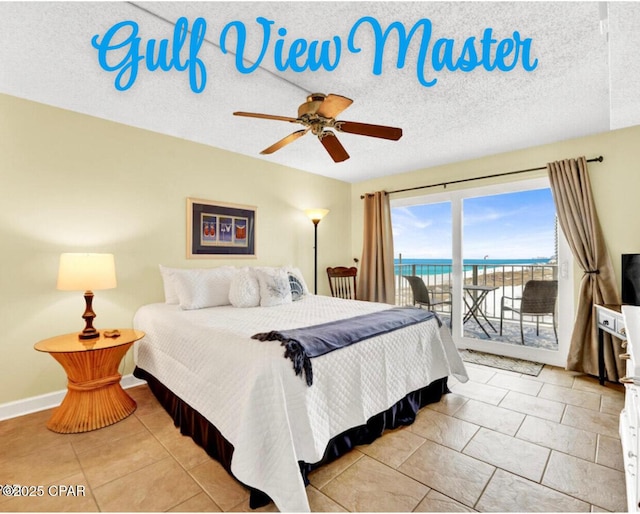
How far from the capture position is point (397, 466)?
71.0 inches

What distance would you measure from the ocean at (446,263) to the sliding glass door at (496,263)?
1cm

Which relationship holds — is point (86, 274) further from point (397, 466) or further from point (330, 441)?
point (397, 466)

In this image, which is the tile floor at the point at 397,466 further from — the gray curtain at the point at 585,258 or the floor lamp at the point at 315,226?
the floor lamp at the point at 315,226

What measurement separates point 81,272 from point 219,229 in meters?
1.46

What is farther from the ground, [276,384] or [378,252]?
[378,252]

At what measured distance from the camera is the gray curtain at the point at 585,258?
2973 mm

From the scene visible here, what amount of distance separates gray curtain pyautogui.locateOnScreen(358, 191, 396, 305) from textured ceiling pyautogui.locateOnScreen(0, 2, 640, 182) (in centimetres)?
123

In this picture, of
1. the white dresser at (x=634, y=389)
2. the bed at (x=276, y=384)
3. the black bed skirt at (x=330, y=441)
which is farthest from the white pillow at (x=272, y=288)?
the white dresser at (x=634, y=389)

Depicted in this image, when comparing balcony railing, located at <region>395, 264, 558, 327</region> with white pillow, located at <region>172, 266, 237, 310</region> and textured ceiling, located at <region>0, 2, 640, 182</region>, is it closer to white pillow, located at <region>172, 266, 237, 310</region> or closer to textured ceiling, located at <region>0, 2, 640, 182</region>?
textured ceiling, located at <region>0, 2, 640, 182</region>

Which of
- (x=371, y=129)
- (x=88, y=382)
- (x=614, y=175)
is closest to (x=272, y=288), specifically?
(x=88, y=382)

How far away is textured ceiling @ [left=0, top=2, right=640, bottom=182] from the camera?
1573 millimetres

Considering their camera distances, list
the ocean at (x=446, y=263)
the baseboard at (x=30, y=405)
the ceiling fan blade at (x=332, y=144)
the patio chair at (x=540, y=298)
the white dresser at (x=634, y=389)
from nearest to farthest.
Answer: the white dresser at (x=634, y=389)
the ceiling fan blade at (x=332, y=144)
the baseboard at (x=30, y=405)
the patio chair at (x=540, y=298)
the ocean at (x=446, y=263)

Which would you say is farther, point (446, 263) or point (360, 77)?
point (446, 263)

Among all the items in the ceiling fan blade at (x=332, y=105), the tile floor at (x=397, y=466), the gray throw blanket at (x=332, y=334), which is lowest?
the tile floor at (x=397, y=466)
